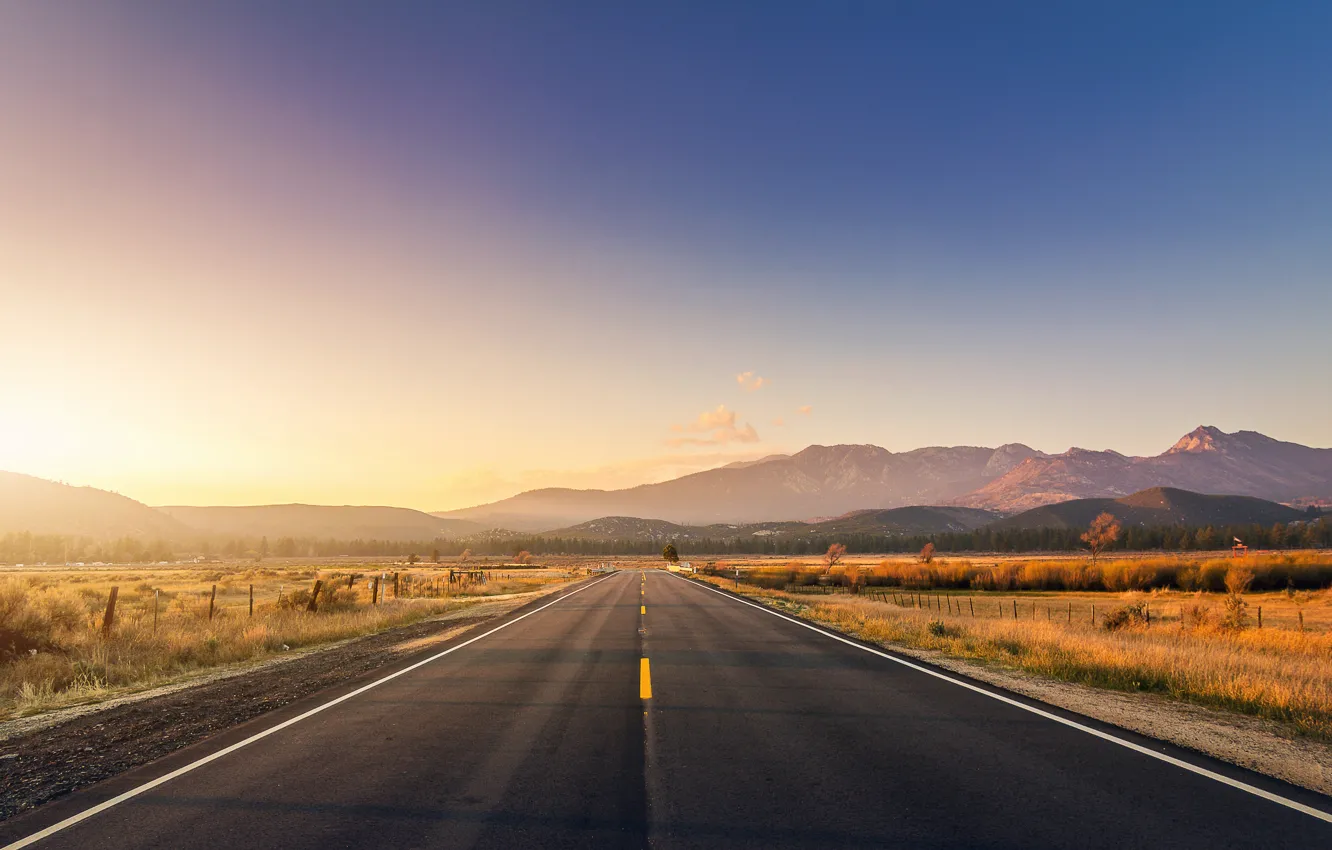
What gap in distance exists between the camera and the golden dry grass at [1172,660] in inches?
353

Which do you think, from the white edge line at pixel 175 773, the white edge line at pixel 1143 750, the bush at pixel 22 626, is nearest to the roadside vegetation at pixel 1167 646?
the white edge line at pixel 1143 750

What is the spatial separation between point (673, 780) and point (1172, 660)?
11024mm

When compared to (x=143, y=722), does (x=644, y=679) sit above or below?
below

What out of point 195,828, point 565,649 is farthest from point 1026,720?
point 565,649

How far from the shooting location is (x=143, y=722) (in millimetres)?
8742

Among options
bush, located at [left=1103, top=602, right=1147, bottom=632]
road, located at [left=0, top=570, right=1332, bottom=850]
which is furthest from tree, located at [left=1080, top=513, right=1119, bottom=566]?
road, located at [left=0, top=570, right=1332, bottom=850]

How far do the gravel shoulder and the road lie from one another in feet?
1.73

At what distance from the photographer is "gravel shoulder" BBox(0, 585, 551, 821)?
21.4ft

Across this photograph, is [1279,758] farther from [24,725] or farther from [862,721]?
[24,725]

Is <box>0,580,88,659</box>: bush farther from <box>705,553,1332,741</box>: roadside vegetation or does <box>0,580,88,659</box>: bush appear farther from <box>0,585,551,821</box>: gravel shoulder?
<box>705,553,1332,741</box>: roadside vegetation

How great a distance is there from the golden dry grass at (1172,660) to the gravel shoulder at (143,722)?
12.4 m

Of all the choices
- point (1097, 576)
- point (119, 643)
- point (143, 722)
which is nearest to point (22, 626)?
point (119, 643)

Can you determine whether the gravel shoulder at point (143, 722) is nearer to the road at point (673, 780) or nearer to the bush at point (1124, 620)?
the road at point (673, 780)

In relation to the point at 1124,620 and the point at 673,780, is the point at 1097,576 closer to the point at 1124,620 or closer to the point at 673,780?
the point at 1124,620
